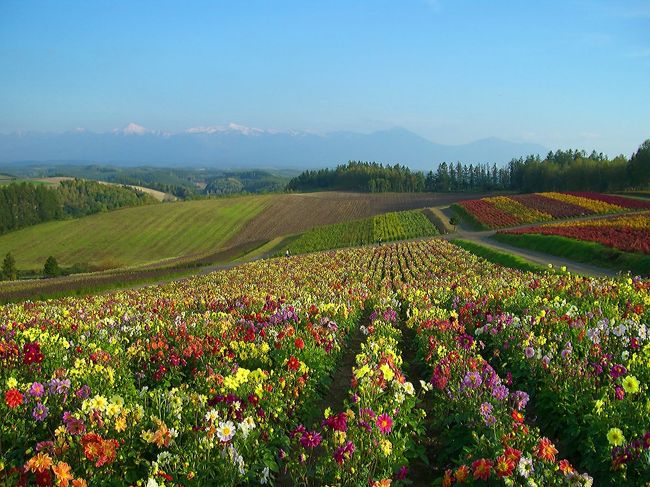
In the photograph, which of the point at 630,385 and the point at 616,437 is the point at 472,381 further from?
the point at 616,437

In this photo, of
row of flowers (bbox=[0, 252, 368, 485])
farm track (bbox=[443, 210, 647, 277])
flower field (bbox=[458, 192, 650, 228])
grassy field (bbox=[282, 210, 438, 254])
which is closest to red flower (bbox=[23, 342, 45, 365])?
row of flowers (bbox=[0, 252, 368, 485])

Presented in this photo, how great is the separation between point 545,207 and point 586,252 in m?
34.9

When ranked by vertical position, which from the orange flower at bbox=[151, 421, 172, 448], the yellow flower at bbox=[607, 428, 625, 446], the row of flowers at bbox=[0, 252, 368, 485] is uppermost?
the yellow flower at bbox=[607, 428, 625, 446]

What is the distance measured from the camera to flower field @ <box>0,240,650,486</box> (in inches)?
176

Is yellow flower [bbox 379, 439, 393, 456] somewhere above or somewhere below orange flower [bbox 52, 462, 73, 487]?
below

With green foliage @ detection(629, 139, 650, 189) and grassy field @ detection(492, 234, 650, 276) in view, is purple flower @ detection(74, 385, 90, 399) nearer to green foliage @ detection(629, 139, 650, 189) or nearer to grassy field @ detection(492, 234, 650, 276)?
grassy field @ detection(492, 234, 650, 276)

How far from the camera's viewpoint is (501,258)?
36469mm

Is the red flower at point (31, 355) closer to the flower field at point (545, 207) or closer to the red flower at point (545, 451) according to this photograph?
the red flower at point (545, 451)

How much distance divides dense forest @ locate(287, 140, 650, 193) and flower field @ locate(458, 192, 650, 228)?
2441 cm

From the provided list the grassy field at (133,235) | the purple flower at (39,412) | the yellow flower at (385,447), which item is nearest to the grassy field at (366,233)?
the grassy field at (133,235)

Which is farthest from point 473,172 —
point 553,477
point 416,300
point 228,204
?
point 553,477

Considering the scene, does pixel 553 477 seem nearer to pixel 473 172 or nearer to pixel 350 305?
pixel 350 305

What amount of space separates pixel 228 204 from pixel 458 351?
102m

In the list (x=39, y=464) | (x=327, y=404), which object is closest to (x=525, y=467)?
(x=39, y=464)
